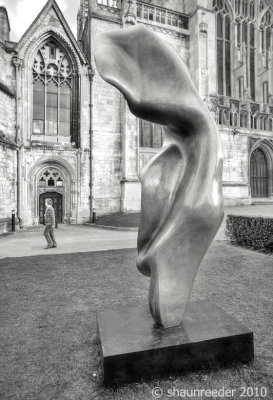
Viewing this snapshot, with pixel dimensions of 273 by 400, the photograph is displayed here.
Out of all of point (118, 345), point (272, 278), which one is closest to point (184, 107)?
point (118, 345)

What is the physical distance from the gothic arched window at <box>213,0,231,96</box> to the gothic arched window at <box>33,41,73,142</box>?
1212 centimetres

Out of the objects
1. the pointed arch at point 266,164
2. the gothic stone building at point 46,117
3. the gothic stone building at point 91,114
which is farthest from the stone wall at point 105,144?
the pointed arch at point 266,164

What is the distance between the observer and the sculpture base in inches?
92.8

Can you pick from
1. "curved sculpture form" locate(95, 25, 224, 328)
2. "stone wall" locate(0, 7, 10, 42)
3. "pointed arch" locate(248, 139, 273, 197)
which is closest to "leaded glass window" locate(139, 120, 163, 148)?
"pointed arch" locate(248, 139, 273, 197)

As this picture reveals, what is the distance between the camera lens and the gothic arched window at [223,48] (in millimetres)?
22328

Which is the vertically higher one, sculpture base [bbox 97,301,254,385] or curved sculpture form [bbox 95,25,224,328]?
curved sculpture form [bbox 95,25,224,328]

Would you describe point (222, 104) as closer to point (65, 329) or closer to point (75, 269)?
point (75, 269)

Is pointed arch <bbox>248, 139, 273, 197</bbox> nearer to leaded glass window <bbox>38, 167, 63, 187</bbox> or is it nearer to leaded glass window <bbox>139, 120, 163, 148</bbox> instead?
leaded glass window <bbox>139, 120, 163, 148</bbox>

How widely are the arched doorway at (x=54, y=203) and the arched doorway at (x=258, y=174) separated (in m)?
15.3

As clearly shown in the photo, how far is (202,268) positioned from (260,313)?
236 cm

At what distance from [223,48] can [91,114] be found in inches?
503

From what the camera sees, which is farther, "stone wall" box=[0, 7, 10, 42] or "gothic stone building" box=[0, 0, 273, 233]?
"gothic stone building" box=[0, 0, 273, 233]

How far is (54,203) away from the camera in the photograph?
1770 centimetres

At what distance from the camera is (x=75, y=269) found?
6.18 metres
